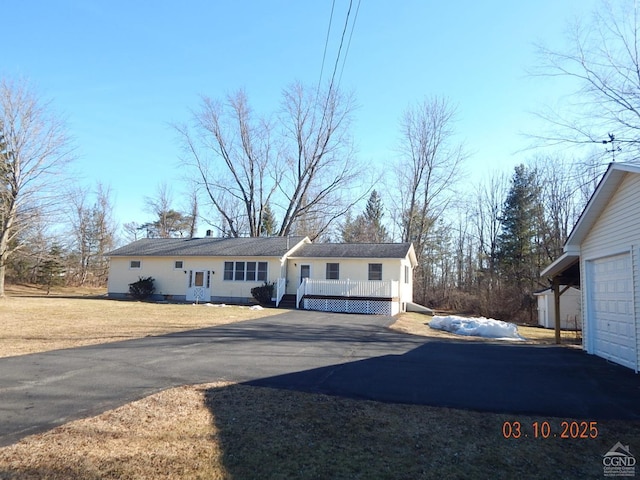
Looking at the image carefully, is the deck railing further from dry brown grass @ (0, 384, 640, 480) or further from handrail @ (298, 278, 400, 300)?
dry brown grass @ (0, 384, 640, 480)

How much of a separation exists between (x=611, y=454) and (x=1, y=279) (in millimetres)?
31684

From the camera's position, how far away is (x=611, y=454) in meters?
4.51

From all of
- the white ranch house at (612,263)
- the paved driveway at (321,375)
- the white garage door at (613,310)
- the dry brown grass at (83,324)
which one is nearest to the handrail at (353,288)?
the dry brown grass at (83,324)

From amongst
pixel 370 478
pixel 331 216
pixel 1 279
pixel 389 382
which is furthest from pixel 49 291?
pixel 370 478

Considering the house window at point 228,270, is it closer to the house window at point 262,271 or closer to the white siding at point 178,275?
the white siding at point 178,275

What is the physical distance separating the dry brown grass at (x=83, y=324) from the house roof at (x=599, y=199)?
38.5 feet

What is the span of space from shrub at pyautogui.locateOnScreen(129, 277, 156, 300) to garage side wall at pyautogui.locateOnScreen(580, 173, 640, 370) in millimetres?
24119

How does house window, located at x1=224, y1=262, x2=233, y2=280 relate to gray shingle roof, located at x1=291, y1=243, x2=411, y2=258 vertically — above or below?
below

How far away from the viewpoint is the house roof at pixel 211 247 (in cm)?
2680

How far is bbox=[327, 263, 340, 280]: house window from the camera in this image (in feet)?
85.3

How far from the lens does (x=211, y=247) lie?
28688 millimetres

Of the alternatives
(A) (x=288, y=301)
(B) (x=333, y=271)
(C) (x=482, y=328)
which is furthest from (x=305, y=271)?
(C) (x=482, y=328)
